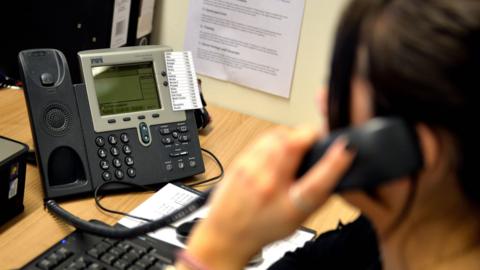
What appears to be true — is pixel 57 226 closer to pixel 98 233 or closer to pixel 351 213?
pixel 98 233

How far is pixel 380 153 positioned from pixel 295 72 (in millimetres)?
846

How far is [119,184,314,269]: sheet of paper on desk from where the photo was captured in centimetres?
104

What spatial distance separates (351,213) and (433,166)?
58cm

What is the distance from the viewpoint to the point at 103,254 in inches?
37.7

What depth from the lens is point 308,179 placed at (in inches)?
25.2

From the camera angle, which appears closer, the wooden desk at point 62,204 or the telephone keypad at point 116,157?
the wooden desk at point 62,204

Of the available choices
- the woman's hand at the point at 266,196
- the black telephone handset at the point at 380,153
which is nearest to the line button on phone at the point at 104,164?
the woman's hand at the point at 266,196

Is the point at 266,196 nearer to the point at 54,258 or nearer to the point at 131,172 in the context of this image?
the point at 54,258

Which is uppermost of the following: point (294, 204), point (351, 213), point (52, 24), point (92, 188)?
point (52, 24)

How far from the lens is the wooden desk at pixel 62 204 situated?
1029 millimetres

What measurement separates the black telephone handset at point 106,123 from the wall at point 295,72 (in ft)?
0.98

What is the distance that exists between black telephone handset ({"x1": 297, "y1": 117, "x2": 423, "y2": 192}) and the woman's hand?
0.01 meters

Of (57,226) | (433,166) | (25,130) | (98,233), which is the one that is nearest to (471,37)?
(433,166)

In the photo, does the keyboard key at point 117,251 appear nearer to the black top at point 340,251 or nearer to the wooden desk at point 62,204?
the wooden desk at point 62,204
